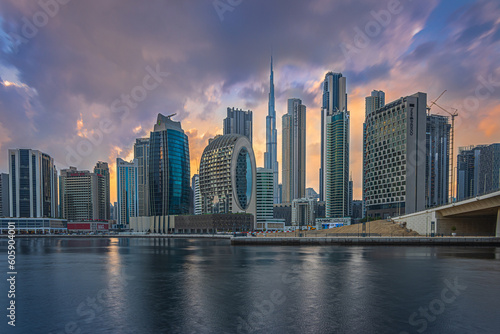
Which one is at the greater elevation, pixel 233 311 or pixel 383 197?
pixel 383 197

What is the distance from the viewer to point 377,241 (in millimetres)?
91188

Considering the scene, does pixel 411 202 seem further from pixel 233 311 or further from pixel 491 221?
pixel 233 311

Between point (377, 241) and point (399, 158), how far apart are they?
80.8 meters

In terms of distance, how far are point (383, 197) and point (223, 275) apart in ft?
489

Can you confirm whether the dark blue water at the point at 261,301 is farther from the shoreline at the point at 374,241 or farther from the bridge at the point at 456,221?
the bridge at the point at 456,221

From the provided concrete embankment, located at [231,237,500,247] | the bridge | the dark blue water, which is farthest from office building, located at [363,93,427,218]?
the dark blue water

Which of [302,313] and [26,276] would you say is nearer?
[302,313]

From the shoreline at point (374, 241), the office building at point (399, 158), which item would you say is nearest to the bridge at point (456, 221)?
the shoreline at point (374, 241)

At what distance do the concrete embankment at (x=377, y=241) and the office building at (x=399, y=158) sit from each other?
2429 inches

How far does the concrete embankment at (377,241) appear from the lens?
8556cm

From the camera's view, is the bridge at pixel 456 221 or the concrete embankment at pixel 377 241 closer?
the concrete embankment at pixel 377 241

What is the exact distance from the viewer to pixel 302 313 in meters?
23.5

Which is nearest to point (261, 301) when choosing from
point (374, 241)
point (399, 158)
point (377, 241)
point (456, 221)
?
point (374, 241)

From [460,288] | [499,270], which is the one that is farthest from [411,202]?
[460,288]
